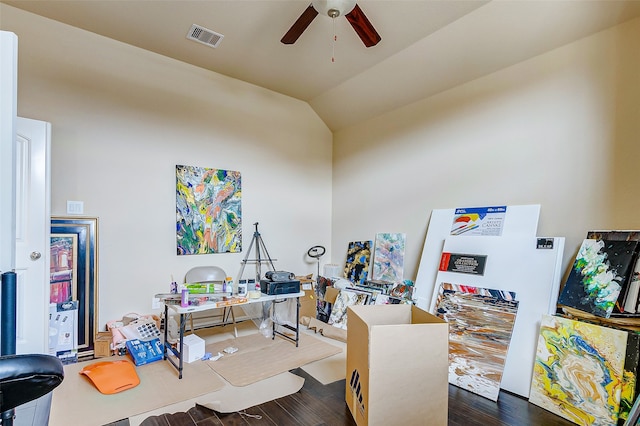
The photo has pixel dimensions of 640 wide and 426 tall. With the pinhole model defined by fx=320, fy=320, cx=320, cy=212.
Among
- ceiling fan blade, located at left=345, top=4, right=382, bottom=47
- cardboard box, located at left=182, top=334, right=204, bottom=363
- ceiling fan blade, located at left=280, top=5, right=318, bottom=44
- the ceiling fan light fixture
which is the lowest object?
cardboard box, located at left=182, top=334, right=204, bottom=363

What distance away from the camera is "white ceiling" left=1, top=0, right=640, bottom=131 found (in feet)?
8.87

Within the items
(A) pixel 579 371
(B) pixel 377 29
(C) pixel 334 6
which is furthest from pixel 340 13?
(A) pixel 579 371

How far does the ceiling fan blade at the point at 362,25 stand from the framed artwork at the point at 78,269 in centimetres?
311

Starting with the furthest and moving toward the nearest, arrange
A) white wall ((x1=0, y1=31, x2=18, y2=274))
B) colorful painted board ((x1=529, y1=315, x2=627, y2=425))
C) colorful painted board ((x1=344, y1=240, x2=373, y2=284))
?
1. colorful painted board ((x1=344, y1=240, x2=373, y2=284))
2. colorful painted board ((x1=529, y1=315, x2=627, y2=425))
3. white wall ((x1=0, y1=31, x2=18, y2=274))

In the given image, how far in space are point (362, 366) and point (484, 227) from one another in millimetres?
2125

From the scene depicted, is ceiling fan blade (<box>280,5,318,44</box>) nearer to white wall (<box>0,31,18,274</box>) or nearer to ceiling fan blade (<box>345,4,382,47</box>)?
ceiling fan blade (<box>345,4,382,47</box>)

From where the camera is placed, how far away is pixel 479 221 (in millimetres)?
3260

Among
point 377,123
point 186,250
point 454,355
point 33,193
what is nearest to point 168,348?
point 186,250

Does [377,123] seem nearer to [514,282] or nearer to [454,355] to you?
[514,282]

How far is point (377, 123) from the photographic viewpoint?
457 cm

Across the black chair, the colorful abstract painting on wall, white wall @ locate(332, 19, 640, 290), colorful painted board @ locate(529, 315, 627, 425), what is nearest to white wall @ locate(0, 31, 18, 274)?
the black chair

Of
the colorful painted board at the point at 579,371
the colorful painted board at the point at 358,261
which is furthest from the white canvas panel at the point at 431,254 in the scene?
the colorful painted board at the point at 579,371

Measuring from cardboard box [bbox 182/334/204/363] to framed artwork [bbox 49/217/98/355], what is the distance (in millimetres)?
1048

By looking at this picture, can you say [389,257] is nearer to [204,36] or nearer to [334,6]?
[334,6]
